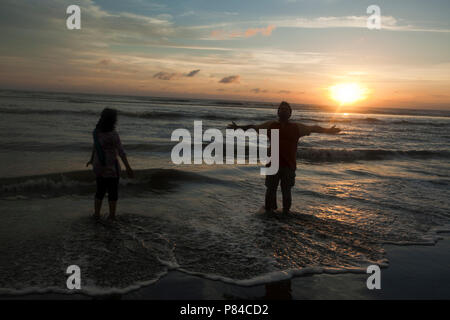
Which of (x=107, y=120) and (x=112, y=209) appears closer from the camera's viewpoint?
(x=107, y=120)

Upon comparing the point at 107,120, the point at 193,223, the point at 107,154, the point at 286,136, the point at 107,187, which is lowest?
the point at 193,223

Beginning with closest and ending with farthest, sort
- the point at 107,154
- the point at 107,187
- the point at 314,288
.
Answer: the point at 314,288, the point at 107,154, the point at 107,187

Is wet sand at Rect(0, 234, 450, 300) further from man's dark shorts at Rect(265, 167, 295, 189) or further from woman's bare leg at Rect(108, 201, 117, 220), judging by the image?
man's dark shorts at Rect(265, 167, 295, 189)

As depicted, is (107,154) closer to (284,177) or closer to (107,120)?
(107,120)

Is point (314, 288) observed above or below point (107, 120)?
below

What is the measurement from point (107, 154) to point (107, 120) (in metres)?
0.57

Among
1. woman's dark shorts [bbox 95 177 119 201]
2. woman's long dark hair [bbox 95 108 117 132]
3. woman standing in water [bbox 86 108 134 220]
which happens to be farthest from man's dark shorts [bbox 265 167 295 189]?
woman's long dark hair [bbox 95 108 117 132]

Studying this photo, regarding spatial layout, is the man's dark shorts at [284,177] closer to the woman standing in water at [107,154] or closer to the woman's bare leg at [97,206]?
the woman standing in water at [107,154]

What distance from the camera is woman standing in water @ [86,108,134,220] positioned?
5199mm

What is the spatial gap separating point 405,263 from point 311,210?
2.42 meters

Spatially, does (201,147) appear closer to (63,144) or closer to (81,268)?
(63,144)

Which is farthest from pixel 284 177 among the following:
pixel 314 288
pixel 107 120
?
pixel 107 120

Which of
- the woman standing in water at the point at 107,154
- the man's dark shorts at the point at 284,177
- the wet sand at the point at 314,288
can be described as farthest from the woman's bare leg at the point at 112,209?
the man's dark shorts at the point at 284,177

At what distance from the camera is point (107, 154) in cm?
533
